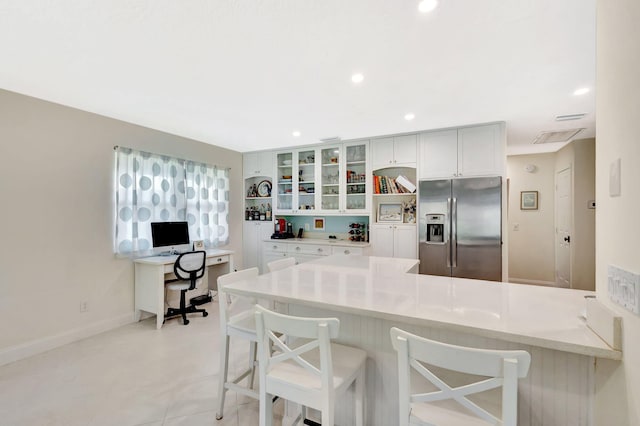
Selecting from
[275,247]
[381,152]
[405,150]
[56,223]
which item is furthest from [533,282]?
[56,223]

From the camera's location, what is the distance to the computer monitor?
371 centimetres

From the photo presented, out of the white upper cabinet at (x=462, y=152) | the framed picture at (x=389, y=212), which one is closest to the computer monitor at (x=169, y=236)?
the framed picture at (x=389, y=212)

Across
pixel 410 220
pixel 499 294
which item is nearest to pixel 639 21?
pixel 499 294

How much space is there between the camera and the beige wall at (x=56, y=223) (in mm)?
2678

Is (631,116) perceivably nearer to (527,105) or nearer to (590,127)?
(527,105)

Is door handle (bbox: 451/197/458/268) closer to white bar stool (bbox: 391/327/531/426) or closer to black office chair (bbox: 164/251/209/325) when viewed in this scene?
white bar stool (bbox: 391/327/531/426)

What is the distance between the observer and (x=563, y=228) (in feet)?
16.0

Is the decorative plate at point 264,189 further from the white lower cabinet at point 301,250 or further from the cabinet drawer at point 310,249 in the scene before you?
the cabinet drawer at point 310,249

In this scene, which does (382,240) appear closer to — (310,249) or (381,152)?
(310,249)

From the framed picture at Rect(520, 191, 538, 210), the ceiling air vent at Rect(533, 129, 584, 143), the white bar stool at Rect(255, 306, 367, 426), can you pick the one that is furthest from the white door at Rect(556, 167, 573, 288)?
the white bar stool at Rect(255, 306, 367, 426)

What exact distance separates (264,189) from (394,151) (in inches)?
99.4

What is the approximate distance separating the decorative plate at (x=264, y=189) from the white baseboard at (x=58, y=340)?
279cm

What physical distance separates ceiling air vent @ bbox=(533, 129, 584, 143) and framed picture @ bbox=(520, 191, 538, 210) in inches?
46.7

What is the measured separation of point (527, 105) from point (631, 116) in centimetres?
264
